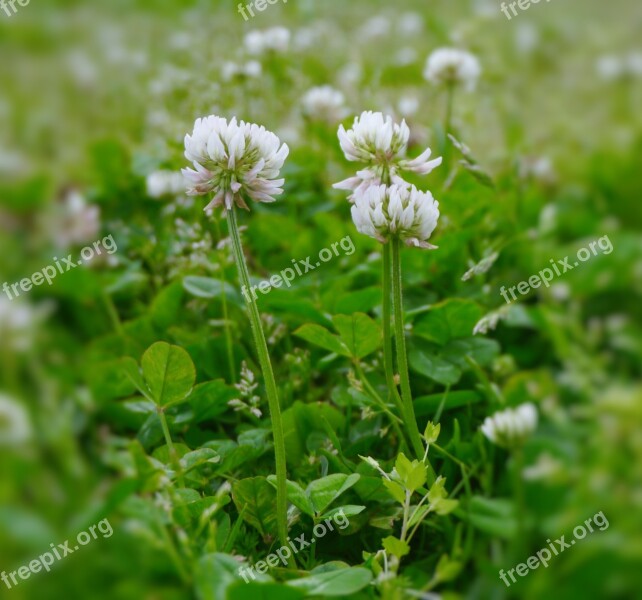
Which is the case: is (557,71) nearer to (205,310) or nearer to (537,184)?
(537,184)

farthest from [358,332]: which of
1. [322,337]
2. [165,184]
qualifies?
[165,184]

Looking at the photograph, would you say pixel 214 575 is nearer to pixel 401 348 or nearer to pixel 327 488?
pixel 327 488

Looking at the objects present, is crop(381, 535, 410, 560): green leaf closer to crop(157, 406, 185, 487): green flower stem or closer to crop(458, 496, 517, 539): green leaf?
crop(458, 496, 517, 539): green leaf

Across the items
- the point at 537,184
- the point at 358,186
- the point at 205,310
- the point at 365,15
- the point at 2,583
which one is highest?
the point at 365,15

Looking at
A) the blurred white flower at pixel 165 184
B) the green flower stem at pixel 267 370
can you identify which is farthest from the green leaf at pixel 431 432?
the blurred white flower at pixel 165 184

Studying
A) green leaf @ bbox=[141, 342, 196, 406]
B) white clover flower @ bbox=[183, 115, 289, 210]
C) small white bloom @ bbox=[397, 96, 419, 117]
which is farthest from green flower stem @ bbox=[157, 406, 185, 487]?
small white bloom @ bbox=[397, 96, 419, 117]

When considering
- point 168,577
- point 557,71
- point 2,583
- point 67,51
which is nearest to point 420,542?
point 168,577

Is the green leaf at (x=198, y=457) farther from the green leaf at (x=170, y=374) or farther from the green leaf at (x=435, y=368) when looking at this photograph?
the green leaf at (x=435, y=368)
